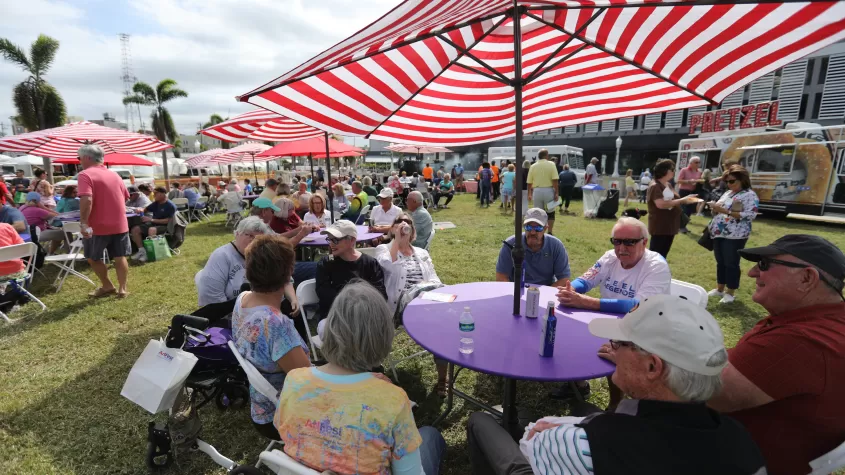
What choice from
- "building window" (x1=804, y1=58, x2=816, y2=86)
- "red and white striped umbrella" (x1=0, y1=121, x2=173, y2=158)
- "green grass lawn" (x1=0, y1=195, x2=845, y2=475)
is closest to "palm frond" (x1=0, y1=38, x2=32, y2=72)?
"red and white striped umbrella" (x1=0, y1=121, x2=173, y2=158)

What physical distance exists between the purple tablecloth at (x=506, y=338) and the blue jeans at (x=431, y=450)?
1.18 ft

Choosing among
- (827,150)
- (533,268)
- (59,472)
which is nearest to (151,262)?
(59,472)

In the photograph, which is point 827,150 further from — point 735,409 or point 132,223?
point 132,223

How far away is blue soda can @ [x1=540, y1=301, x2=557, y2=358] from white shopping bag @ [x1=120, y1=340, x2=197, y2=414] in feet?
6.32

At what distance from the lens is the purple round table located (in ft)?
6.07

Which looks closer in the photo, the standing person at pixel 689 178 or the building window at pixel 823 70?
the standing person at pixel 689 178

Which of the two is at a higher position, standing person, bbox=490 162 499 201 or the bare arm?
standing person, bbox=490 162 499 201

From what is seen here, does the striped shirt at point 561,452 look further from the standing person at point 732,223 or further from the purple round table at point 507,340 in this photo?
the standing person at point 732,223

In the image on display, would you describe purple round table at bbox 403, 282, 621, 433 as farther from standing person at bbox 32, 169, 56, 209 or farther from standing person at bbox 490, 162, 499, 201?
standing person at bbox 490, 162, 499, 201

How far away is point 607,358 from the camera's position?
6.39 feet

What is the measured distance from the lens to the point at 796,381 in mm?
1361

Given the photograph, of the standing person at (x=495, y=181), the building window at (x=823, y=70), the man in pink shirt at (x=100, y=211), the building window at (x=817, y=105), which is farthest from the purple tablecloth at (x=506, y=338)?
the building window at (x=823, y=70)

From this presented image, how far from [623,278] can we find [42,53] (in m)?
27.9

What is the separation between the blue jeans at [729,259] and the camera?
15.4ft
